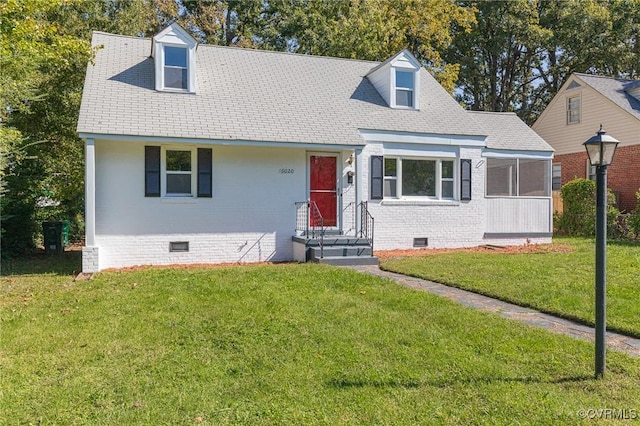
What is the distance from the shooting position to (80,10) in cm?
1591

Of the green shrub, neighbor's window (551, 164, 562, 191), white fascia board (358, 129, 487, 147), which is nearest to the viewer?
white fascia board (358, 129, 487, 147)

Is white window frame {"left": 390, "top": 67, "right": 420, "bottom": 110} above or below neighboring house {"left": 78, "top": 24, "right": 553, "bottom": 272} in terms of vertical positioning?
above

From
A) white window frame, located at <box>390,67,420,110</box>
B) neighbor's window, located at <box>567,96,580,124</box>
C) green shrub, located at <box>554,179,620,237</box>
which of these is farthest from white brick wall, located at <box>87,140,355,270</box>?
neighbor's window, located at <box>567,96,580,124</box>

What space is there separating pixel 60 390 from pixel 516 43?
32063 millimetres

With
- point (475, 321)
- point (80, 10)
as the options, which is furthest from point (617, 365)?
point (80, 10)

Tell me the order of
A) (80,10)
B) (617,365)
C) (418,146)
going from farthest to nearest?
1. (80,10)
2. (418,146)
3. (617,365)

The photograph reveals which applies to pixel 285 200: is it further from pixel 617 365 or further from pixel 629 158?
pixel 629 158

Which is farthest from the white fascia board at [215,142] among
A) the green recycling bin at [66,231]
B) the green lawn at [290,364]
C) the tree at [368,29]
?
the tree at [368,29]

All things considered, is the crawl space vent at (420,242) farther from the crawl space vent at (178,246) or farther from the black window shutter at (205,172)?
the crawl space vent at (178,246)

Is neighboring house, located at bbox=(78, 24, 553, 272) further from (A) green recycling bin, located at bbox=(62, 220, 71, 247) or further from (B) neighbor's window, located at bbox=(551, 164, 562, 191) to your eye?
(B) neighbor's window, located at bbox=(551, 164, 562, 191)

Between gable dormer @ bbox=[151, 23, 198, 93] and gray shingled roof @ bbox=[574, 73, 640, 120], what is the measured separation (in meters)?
17.9

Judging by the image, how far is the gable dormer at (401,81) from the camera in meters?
13.8

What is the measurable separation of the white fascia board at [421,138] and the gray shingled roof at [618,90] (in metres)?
10.5

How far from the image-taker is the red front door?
12352 mm
